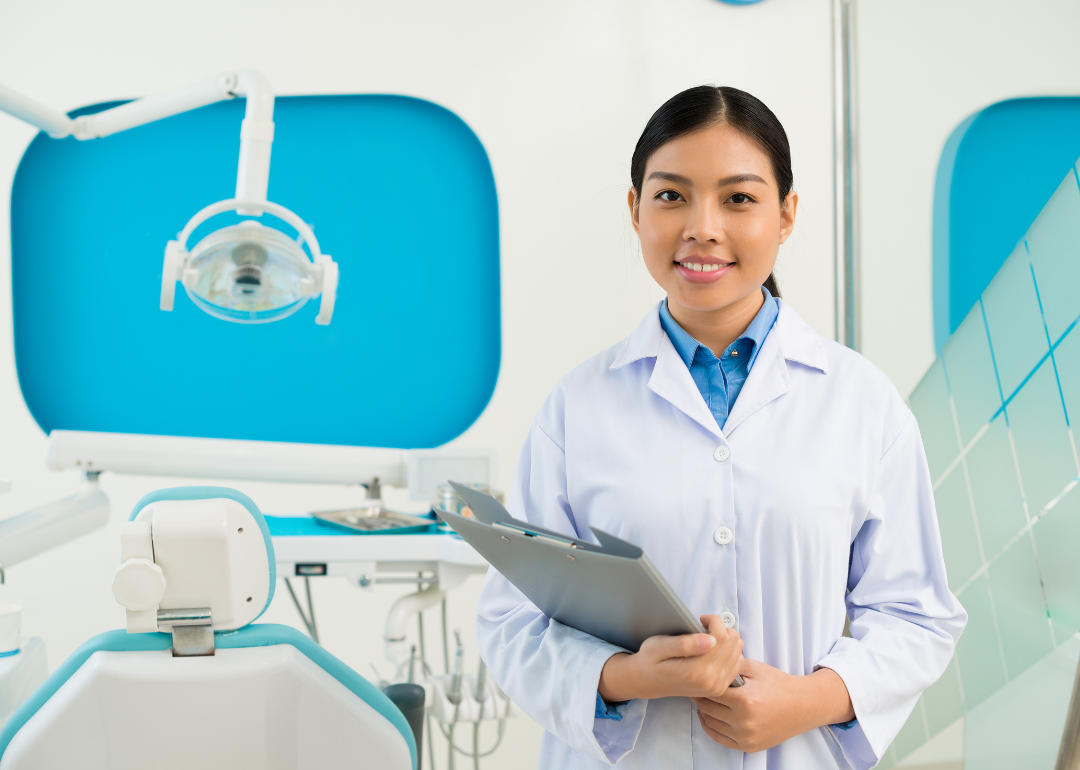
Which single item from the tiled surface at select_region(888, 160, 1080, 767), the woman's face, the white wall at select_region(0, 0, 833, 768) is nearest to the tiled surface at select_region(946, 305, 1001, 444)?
the tiled surface at select_region(888, 160, 1080, 767)

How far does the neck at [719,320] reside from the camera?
902 mm

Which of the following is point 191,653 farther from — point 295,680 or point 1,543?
point 1,543

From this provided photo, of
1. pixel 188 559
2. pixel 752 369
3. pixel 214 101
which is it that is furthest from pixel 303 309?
pixel 752 369

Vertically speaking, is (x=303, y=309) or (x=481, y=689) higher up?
(x=303, y=309)

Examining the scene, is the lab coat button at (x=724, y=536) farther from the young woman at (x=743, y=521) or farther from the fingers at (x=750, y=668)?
the fingers at (x=750, y=668)

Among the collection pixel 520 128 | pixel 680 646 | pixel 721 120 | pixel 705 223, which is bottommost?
pixel 680 646

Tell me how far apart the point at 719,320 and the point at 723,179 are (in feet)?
0.51

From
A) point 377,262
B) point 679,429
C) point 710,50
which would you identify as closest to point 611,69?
point 710,50

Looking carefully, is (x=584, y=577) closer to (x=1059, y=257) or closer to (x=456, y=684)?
(x=456, y=684)

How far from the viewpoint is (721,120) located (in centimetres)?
85

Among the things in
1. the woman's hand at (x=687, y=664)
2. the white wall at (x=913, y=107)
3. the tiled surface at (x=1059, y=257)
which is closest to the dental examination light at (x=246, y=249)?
the woman's hand at (x=687, y=664)

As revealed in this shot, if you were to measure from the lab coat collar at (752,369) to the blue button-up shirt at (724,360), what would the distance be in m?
0.01

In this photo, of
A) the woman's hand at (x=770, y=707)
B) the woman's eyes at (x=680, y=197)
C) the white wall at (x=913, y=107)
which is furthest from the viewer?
the white wall at (x=913, y=107)

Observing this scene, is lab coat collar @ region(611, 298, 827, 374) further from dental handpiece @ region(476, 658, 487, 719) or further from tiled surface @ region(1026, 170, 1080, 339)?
dental handpiece @ region(476, 658, 487, 719)
